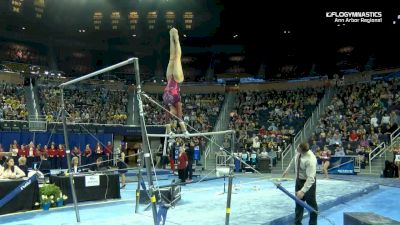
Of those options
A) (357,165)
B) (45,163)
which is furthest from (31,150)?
(357,165)

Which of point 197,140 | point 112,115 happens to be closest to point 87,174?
point 197,140

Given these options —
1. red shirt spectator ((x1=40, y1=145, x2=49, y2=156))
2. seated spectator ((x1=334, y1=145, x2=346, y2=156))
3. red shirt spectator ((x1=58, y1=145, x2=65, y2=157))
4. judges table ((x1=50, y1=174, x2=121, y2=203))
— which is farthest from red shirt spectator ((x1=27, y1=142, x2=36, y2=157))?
seated spectator ((x1=334, y1=145, x2=346, y2=156))

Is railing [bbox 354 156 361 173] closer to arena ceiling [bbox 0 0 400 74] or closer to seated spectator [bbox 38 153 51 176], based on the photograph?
arena ceiling [bbox 0 0 400 74]

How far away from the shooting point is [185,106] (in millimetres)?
30234

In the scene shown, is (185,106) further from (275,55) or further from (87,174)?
(87,174)

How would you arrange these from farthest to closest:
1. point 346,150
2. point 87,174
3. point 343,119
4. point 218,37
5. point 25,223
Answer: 1. point 218,37
2. point 343,119
3. point 346,150
4. point 87,174
5. point 25,223

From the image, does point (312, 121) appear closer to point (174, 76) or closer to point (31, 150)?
point (31, 150)

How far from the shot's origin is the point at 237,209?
9289 mm

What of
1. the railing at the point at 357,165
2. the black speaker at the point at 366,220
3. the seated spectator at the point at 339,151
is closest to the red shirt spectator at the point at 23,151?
the seated spectator at the point at 339,151

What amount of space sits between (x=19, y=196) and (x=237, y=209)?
5361 millimetres

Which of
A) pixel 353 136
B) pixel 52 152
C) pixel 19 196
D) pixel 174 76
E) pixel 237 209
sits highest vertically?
pixel 174 76

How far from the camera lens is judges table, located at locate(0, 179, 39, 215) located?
9.58 metres

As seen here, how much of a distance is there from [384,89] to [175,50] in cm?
2054

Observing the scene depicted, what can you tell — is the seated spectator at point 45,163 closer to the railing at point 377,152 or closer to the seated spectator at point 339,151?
the seated spectator at point 339,151
